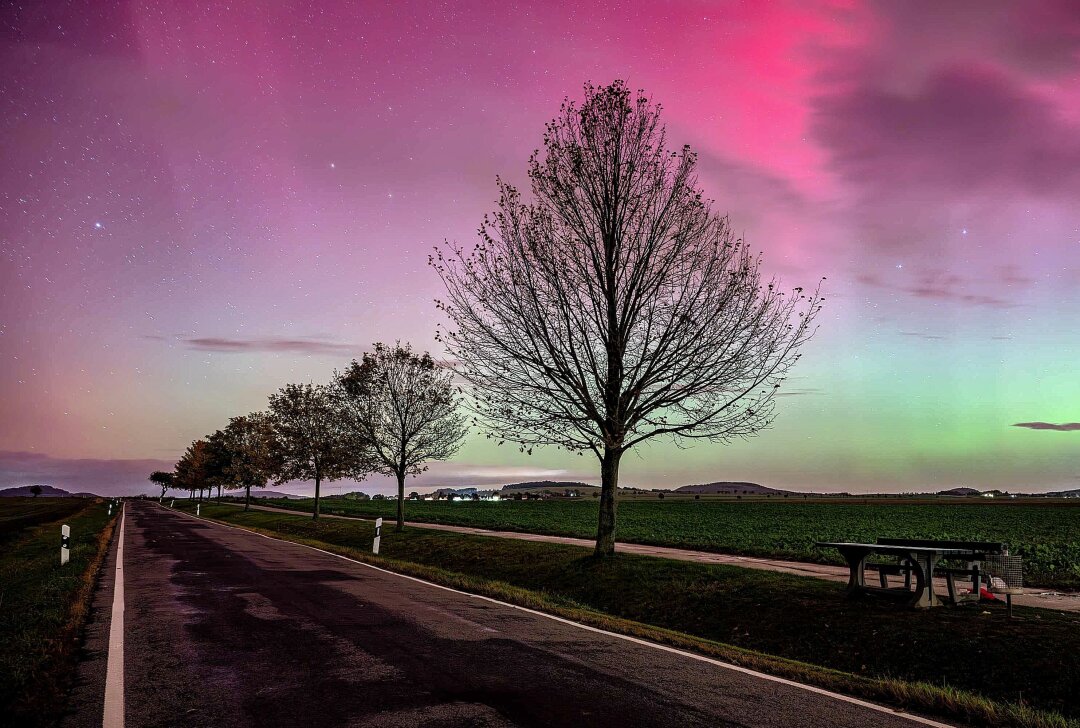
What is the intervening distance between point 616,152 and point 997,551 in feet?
37.9

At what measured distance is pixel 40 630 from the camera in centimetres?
837

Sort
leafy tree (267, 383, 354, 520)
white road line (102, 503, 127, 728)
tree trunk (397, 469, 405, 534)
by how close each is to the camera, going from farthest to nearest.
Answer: leafy tree (267, 383, 354, 520) → tree trunk (397, 469, 405, 534) → white road line (102, 503, 127, 728)

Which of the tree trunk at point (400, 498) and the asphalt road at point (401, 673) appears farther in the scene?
the tree trunk at point (400, 498)

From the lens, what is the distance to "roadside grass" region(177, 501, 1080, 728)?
6920mm

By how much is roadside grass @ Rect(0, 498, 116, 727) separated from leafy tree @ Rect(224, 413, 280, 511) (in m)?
33.6

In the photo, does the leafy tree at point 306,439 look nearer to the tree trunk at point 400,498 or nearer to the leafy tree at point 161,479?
the tree trunk at point 400,498

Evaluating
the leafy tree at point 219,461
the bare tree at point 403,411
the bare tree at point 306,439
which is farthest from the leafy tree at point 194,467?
the bare tree at point 403,411

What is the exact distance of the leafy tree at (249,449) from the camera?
51312 millimetres

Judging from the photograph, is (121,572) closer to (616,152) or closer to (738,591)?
(738,591)

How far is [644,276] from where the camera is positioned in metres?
16.1

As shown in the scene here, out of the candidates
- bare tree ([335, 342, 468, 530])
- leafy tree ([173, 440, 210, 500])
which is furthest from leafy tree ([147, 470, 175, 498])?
bare tree ([335, 342, 468, 530])

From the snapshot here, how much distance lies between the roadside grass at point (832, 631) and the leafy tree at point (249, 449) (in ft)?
127

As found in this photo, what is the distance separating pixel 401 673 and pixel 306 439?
3861 centimetres

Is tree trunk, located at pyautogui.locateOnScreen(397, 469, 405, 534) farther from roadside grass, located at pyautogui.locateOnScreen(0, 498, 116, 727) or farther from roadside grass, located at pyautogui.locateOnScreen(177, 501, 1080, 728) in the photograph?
roadside grass, located at pyautogui.locateOnScreen(0, 498, 116, 727)
